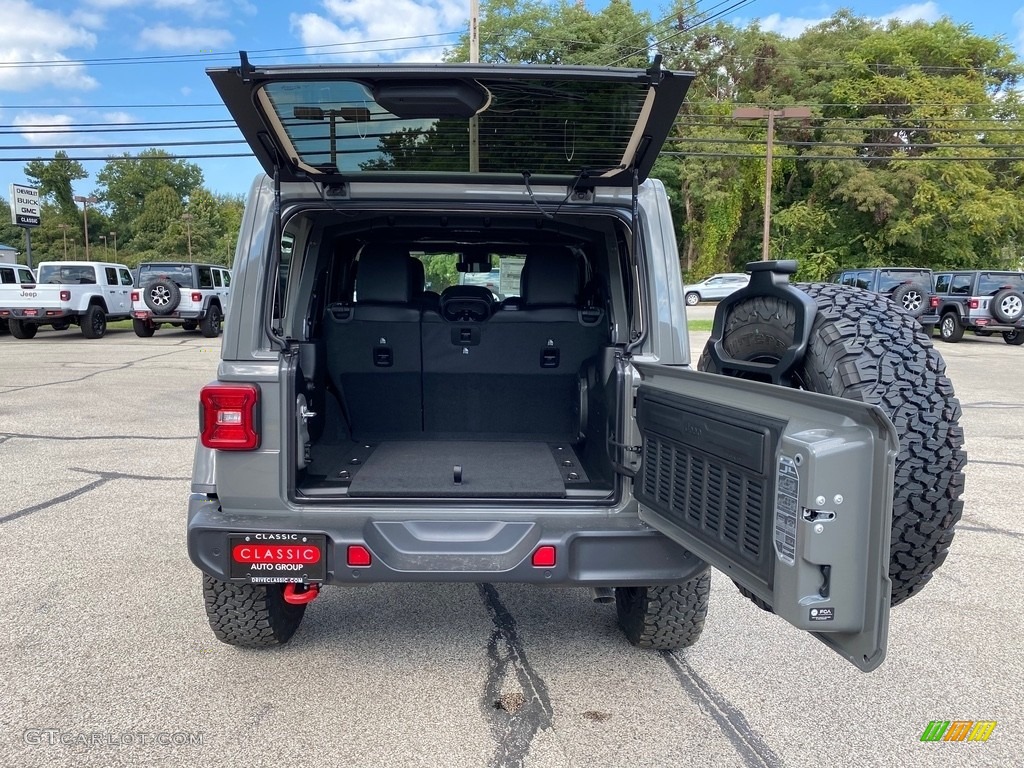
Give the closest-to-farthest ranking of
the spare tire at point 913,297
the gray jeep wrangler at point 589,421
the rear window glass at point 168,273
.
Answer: the gray jeep wrangler at point 589,421 < the spare tire at point 913,297 < the rear window glass at point 168,273

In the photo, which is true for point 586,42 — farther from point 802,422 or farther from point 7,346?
point 802,422

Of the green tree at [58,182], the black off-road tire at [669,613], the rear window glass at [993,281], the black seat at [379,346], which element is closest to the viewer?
the black off-road tire at [669,613]

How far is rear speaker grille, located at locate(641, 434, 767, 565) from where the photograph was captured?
6.58 feet

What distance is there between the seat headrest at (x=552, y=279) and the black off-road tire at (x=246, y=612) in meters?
2.02

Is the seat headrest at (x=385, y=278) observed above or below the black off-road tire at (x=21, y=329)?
above

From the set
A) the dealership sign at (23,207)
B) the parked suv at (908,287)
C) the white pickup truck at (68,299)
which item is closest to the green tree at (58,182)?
the dealership sign at (23,207)

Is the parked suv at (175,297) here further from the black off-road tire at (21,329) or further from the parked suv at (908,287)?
the parked suv at (908,287)

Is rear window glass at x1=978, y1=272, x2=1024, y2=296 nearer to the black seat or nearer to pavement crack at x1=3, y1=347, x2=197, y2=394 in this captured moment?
the black seat

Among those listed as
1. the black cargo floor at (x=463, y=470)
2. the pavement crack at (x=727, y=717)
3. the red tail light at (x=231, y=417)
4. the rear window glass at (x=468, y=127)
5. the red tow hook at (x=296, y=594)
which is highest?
the rear window glass at (x=468, y=127)

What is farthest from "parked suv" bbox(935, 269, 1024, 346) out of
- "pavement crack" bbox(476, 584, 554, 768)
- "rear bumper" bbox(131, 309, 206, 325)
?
"rear bumper" bbox(131, 309, 206, 325)

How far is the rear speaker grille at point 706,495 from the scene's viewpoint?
2006 millimetres

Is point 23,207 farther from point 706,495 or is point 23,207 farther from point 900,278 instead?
Result: point 706,495

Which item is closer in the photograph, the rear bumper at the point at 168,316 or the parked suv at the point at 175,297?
the parked suv at the point at 175,297

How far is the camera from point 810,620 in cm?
180
